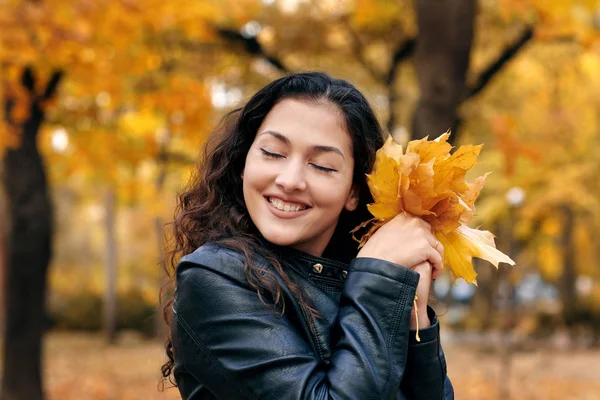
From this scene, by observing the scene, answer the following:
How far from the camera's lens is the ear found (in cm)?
189

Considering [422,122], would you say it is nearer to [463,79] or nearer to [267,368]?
[463,79]

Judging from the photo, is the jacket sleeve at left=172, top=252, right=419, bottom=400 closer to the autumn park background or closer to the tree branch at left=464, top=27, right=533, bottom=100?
the autumn park background

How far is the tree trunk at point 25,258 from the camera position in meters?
8.87

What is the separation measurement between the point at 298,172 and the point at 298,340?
0.38m

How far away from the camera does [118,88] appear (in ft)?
28.4

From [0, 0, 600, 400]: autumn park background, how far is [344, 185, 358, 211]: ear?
133 centimetres

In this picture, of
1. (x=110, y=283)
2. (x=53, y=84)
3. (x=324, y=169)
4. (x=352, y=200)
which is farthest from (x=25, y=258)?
(x=110, y=283)

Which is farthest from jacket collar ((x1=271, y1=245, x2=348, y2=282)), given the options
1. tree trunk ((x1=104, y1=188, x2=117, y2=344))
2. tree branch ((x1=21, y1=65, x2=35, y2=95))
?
tree trunk ((x1=104, y1=188, x2=117, y2=344))

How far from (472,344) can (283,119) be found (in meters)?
17.0

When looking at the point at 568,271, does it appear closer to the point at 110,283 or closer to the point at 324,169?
the point at 110,283

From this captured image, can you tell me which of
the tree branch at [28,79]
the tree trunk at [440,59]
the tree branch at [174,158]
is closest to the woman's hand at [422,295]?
the tree trunk at [440,59]

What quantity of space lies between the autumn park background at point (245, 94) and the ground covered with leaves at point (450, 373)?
0.05 meters

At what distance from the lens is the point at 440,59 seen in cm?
600

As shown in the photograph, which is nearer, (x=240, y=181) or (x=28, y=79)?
(x=240, y=181)
